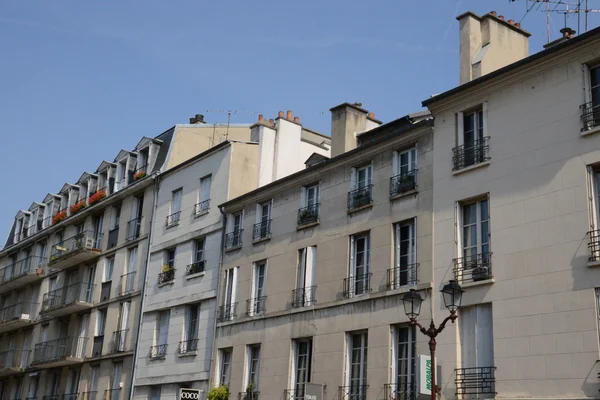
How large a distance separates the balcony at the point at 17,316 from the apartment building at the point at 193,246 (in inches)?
411

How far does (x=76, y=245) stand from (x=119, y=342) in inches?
251

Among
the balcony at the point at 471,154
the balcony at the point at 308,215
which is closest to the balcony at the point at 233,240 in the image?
the balcony at the point at 308,215

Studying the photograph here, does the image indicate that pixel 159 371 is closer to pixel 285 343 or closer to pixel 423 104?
pixel 285 343

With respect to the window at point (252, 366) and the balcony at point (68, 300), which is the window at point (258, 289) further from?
the balcony at point (68, 300)

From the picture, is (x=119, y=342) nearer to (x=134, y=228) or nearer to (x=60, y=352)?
(x=134, y=228)

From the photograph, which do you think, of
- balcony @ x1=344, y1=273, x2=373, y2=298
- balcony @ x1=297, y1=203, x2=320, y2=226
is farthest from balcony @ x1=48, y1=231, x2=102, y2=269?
balcony @ x1=344, y1=273, x2=373, y2=298

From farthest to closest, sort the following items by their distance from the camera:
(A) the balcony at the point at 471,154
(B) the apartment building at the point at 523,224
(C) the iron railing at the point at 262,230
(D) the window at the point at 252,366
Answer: (C) the iron railing at the point at 262,230 → (D) the window at the point at 252,366 → (A) the balcony at the point at 471,154 → (B) the apartment building at the point at 523,224

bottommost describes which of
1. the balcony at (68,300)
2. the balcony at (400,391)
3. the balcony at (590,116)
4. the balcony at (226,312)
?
the balcony at (400,391)

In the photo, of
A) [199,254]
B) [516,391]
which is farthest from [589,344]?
[199,254]

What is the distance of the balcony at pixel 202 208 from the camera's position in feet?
86.5

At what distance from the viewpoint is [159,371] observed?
26.0 metres

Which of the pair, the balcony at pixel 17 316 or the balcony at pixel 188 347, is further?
the balcony at pixel 17 316

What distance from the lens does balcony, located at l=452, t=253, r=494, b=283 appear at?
1644 cm

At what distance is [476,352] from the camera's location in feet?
53.5
